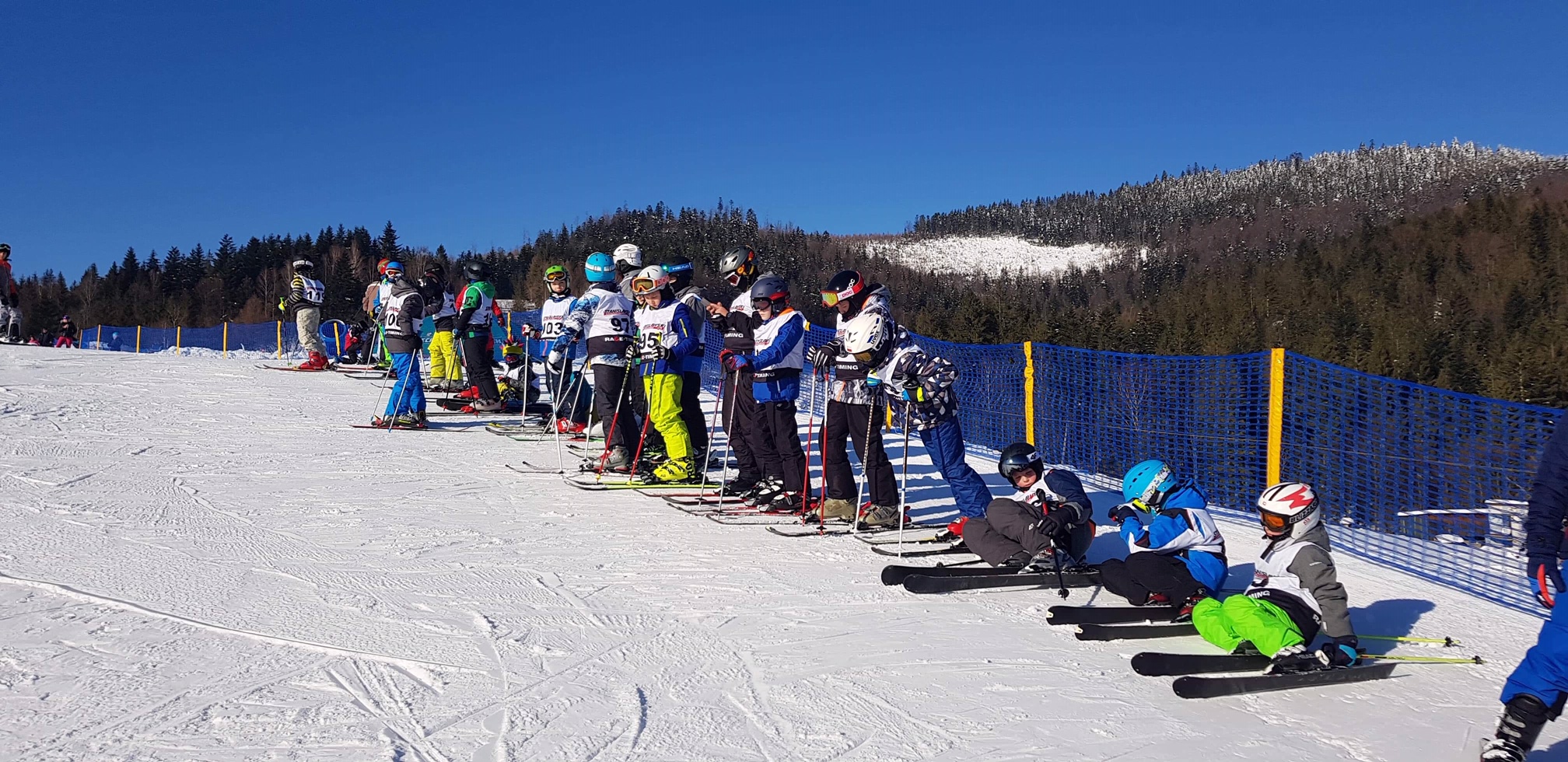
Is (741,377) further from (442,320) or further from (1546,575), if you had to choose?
(442,320)

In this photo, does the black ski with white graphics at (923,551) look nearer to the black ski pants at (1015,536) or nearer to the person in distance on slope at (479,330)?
the black ski pants at (1015,536)

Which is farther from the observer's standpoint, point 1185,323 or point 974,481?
point 1185,323

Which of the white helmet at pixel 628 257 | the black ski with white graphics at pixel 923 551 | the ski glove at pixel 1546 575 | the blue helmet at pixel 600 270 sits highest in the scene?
the white helmet at pixel 628 257

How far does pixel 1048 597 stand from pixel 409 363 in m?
9.30

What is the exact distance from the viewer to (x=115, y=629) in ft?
14.8

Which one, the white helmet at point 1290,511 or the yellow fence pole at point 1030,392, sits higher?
the yellow fence pole at point 1030,392

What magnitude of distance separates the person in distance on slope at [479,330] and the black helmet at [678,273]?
449 cm

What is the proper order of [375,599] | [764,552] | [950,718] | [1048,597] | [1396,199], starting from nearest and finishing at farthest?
[950,718] → [375,599] → [1048,597] → [764,552] → [1396,199]

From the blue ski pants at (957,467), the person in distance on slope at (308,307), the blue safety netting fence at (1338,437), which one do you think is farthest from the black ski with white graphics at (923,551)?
the person in distance on slope at (308,307)

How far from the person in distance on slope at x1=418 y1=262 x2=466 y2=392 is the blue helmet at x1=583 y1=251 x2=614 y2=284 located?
453 centimetres

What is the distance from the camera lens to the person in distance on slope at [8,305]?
→ 19.1 meters

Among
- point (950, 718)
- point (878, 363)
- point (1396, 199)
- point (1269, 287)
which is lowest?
point (950, 718)

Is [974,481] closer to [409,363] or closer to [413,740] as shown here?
[413,740]

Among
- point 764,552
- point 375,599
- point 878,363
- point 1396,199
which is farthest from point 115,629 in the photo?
point 1396,199
